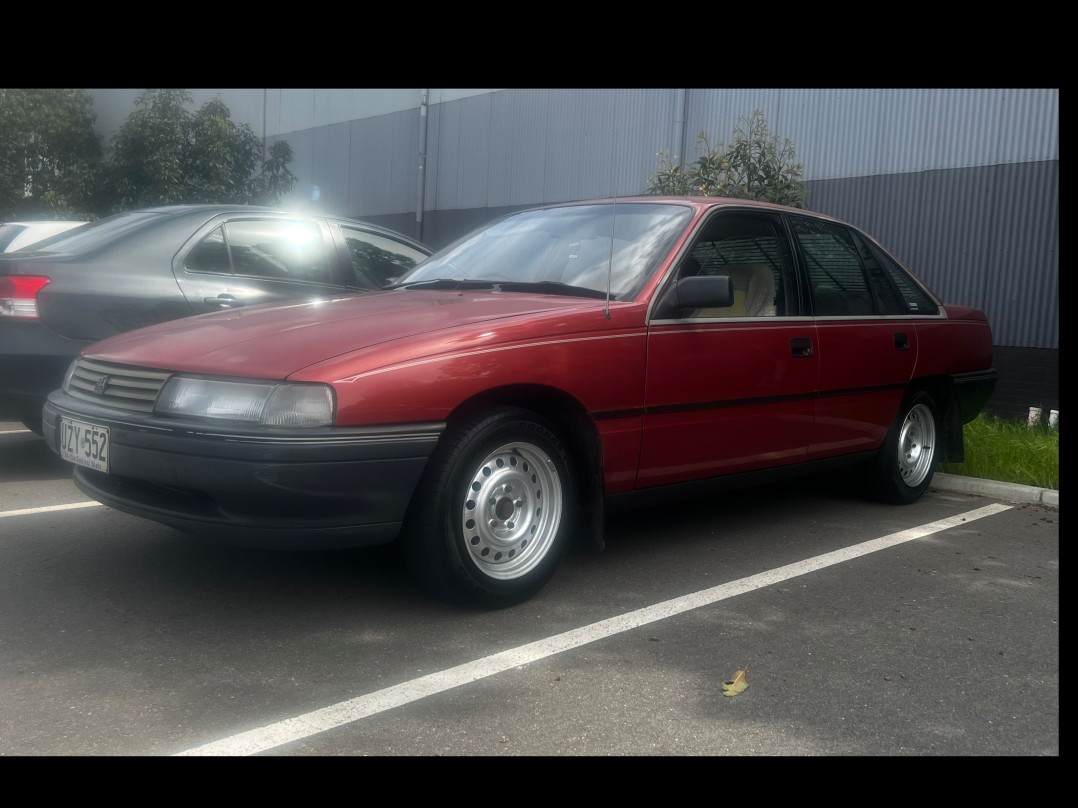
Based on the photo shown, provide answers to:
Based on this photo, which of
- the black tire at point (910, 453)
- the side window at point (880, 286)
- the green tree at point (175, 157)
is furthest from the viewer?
the green tree at point (175, 157)

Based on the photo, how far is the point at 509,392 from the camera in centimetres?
354

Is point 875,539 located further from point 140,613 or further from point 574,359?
point 140,613

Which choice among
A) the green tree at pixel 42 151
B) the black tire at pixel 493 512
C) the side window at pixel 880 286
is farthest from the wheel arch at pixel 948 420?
the green tree at pixel 42 151

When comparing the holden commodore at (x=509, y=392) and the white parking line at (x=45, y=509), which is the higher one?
Answer: the holden commodore at (x=509, y=392)

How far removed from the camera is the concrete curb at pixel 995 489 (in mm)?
6000

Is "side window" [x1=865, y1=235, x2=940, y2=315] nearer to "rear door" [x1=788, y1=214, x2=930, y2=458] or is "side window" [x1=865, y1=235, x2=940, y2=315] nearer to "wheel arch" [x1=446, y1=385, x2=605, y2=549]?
"rear door" [x1=788, y1=214, x2=930, y2=458]

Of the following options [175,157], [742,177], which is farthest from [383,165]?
[742,177]

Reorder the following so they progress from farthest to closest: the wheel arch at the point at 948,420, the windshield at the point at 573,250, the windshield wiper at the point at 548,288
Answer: the wheel arch at the point at 948,420, the windshield at the point at 573,250, the windshield wiper at the point at 548,288

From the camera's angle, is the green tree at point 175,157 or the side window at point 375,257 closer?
the side window at point 375,257

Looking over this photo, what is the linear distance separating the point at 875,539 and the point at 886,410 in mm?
765

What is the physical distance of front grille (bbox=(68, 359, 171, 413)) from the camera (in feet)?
11.1

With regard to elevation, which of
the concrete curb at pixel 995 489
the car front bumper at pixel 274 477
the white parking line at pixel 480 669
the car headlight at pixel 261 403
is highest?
the car headlight at pixel 261 403

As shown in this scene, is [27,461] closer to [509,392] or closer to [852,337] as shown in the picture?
[509,392]

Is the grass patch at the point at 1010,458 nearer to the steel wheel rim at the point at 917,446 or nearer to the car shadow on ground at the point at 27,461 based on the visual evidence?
the steel wheel rim at the point at 917,446
